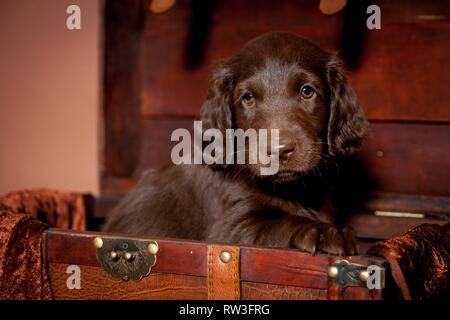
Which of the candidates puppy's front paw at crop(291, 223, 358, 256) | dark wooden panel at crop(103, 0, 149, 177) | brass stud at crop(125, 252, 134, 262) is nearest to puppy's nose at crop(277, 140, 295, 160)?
puppy's front paw at crop(291, 223, 358, 256)

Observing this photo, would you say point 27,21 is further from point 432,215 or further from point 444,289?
point 444,289

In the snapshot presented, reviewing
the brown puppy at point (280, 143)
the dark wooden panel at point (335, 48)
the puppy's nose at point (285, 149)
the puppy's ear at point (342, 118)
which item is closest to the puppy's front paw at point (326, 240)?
the brown puppy at point (280, 143)

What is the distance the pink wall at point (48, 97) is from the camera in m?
3.18

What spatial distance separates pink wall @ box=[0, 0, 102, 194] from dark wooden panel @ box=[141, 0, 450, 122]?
0.37 m

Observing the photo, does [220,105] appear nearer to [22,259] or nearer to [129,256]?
[129,256]

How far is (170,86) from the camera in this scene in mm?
2967

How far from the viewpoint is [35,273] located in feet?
5.94

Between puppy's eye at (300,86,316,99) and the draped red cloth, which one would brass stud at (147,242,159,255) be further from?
puppy's eye at (300,86,316,99)

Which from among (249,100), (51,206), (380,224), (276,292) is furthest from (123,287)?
(380,224)

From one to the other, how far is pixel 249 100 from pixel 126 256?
28.1 inches

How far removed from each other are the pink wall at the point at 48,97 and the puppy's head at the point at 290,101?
3.96 ft

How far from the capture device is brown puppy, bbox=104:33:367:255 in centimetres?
182
